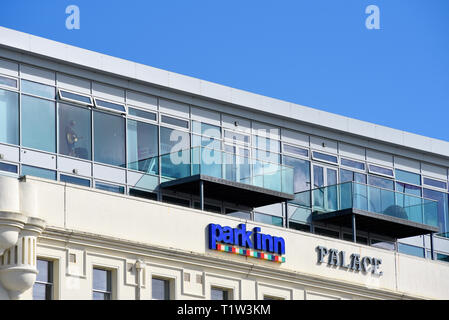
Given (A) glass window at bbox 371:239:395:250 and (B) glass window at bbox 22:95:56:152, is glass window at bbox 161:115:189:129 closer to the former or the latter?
(B) glass window at bbox 22:95:56:152

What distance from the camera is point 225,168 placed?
54031mm

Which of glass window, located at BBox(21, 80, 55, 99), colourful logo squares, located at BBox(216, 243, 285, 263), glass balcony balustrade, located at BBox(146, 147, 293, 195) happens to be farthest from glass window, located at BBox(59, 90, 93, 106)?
colourful logo squares, located at BBox(216, 243, 285, 263)

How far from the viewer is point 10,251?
44969 mm

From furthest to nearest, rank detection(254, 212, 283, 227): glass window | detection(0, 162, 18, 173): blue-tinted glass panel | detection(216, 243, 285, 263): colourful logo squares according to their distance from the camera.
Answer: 1. detection(254, 212, 283, 227): glass window
2. detection(216, 243, 285, 263): colourful logo squares
3. detection(0, 162, 18, 173): blue-tinted glass panel

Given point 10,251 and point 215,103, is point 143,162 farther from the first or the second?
point 10,251

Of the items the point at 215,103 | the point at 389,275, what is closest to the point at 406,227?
the point at 389,275

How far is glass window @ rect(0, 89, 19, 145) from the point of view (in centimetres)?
5178

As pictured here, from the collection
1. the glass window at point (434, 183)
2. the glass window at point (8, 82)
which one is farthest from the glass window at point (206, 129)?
the glass window at point (434, 183)

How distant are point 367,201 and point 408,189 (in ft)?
19.3

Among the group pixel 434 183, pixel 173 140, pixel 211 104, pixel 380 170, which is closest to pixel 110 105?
pixel 173 140

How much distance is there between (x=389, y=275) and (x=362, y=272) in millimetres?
1315

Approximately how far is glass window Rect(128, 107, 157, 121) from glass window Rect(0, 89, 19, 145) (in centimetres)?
462

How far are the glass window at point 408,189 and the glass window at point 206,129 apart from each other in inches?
335

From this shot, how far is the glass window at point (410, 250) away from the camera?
61.4 m
